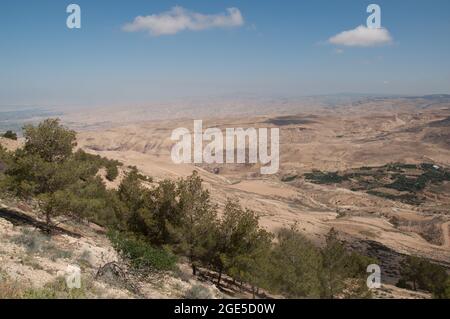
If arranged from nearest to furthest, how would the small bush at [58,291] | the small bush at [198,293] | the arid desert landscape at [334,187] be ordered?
1. the small bush at [58,291]
2. the small bush at [198,293]
3. the arid desert landscape at [334,187]

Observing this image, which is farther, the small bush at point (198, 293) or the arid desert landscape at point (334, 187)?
the arid desert landscape at point (334, 187)

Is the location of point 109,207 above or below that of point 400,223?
above

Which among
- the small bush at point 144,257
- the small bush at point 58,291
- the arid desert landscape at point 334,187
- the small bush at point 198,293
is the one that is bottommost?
the arid desert landscape at point 334,187

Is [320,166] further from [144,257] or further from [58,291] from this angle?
[58,291]

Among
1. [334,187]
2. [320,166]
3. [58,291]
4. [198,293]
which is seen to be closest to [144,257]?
[198,293]

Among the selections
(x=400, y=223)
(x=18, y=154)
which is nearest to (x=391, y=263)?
(x=400, y=223)

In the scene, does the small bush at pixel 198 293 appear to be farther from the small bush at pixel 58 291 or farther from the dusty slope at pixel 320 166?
the dusty slope at pixel 320 166

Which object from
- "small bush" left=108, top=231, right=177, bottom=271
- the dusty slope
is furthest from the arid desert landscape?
"small bush" left=108, top=231, right=177, bottom=271

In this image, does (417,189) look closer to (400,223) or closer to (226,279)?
(400,223)

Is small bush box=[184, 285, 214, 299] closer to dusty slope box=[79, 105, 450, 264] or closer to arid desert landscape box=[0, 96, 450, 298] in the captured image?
arid desert landscape box=[0, 96, 450, 298]

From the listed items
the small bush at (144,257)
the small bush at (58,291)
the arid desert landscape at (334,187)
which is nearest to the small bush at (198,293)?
the arid desert landscape at (334,187)

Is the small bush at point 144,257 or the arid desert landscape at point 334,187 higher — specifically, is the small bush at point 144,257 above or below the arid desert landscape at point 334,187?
above
